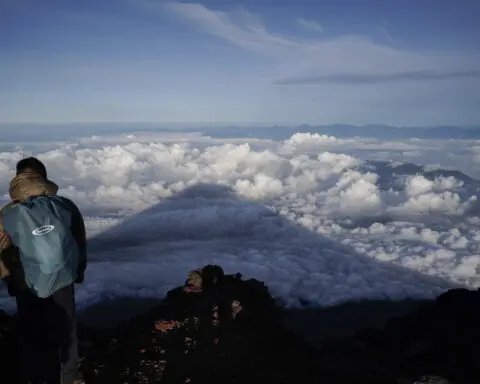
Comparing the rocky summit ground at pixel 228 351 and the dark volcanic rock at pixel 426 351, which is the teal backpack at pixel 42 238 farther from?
the dark volcanic rock at pixel 426 351

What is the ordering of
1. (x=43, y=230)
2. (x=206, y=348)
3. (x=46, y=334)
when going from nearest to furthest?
(x=43, y=230)
(x=46, y=334)
(x=206, y=348)

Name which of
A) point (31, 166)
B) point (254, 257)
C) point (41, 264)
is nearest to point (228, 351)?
point (41, 264)

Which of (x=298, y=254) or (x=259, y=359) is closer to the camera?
(x=259, y=359)

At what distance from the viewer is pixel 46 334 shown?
19.2 ft

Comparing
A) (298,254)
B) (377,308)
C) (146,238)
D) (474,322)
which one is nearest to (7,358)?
(474,322)

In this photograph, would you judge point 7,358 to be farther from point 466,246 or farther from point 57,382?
point 466,246

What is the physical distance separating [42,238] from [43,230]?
3.7 inches

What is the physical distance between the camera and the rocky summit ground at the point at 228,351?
8.88 meters

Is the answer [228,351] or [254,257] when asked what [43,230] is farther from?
[254,257]

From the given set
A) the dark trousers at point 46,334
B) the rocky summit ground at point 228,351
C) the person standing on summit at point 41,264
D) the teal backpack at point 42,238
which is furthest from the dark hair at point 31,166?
the rocky summit ground at point 228,351

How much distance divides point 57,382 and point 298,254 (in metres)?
117

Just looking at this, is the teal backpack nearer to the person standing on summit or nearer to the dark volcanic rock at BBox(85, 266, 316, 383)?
the person standing on summit

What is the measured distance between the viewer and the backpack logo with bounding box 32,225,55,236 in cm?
532

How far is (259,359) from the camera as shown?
10.5 m
